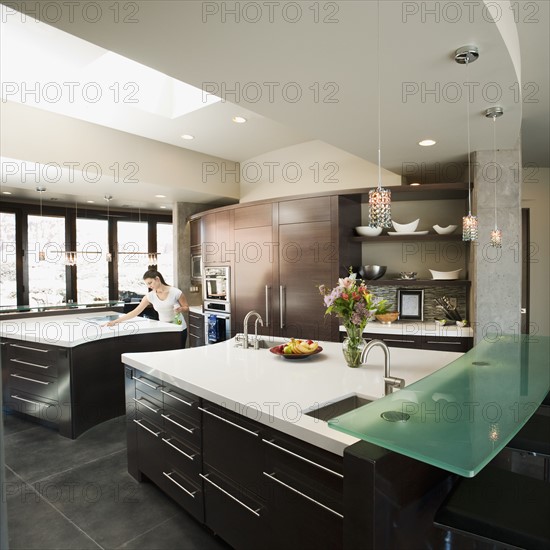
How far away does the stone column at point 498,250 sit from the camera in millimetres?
3691

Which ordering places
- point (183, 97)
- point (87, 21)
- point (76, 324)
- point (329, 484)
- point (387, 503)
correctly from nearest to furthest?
point (387, 503)
point (329, 484)
point (87, 21)
point (183, 97)
point (76, 324)

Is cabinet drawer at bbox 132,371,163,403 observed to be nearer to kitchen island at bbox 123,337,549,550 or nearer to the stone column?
kitchen island at bbox 123,337,549,550

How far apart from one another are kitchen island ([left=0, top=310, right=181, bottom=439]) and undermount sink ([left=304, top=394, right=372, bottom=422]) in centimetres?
245

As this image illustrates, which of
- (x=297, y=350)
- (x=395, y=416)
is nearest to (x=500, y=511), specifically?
(x=395, y=416)

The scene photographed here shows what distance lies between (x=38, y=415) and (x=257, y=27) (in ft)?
11.9

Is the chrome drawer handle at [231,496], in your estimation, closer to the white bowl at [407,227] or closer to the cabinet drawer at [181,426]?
the cabinet drawer at [181,426]

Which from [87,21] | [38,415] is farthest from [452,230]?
[38,415]

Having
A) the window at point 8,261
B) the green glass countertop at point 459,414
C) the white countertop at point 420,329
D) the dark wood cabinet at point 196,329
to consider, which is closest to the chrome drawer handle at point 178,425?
the green glass countertop at point 459,414

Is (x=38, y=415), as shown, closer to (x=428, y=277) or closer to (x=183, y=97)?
(x=183, y=97)

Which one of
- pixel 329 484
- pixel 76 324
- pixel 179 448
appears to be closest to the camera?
pixel 329 484

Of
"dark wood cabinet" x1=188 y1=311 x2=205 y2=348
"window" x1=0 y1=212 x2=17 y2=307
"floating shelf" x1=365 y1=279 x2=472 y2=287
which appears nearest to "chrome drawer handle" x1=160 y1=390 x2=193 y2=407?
"floating shelf" x1=365 y1=279 x2=472 y2=287

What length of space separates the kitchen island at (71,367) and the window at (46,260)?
2.47m

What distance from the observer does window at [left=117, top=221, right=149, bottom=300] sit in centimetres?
731

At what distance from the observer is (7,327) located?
3.94 metres
